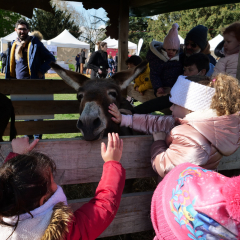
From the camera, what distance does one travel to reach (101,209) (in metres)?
1.37

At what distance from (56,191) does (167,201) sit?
0.75 metres

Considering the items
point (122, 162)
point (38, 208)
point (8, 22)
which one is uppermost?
point (8, 22)

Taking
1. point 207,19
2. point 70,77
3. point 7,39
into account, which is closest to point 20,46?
point 70,77

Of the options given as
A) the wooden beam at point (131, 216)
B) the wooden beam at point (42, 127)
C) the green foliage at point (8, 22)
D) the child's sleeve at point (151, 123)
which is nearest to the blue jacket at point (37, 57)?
the wooden beam at point (42, 127)

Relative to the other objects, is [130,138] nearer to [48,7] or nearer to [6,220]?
[6,220]

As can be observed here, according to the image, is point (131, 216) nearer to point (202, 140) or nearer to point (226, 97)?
point (202, 140)

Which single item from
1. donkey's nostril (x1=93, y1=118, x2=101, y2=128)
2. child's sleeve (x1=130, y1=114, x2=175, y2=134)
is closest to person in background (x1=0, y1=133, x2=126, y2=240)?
donkey's nostril (x1=93, y1=118, x2=101, y2=128)

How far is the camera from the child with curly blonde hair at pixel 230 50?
3.41 meters

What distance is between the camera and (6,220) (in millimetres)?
1156

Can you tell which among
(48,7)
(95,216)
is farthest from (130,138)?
(48,7)

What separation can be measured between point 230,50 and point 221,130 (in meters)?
2.49

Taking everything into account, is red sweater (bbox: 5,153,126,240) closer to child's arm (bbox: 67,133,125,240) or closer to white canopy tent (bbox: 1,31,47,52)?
child's arm (bbox: 67,133,125,240)

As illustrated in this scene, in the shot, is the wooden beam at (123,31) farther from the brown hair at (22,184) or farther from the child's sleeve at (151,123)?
the brown hair at (22,184)

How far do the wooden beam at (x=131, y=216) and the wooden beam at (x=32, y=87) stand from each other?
14.0 ft
